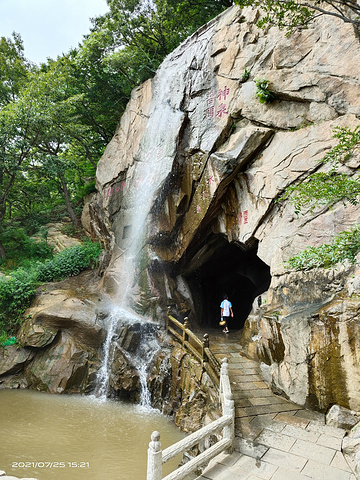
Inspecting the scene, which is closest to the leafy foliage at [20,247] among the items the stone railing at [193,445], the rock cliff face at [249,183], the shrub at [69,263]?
the shrub at [69,263]

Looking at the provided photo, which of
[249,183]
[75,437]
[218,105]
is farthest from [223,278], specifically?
[75,437]

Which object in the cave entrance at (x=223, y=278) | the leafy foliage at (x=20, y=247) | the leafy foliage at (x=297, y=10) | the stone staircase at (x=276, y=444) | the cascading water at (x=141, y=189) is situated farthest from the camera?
the leafy foliage at (x=20, y=247)

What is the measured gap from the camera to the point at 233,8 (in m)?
11.7

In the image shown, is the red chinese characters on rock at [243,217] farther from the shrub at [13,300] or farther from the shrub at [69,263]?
the shrub at [13,300]

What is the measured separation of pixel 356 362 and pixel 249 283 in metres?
12.3

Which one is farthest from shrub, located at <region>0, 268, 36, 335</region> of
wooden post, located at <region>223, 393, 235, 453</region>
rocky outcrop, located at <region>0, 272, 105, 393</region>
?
wooden post, located at <region>223, 393, 235, 453</region>

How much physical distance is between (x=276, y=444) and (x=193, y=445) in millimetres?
1724

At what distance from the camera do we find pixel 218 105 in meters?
11.3

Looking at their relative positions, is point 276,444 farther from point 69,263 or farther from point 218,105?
point 69,263

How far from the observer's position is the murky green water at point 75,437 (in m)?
6.22

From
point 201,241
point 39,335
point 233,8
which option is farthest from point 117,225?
point 233,8

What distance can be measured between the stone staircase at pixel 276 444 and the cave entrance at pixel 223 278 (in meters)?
6.71

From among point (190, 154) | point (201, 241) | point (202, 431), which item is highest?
point (190, 154)

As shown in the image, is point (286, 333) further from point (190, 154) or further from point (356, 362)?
point (190, 154)
